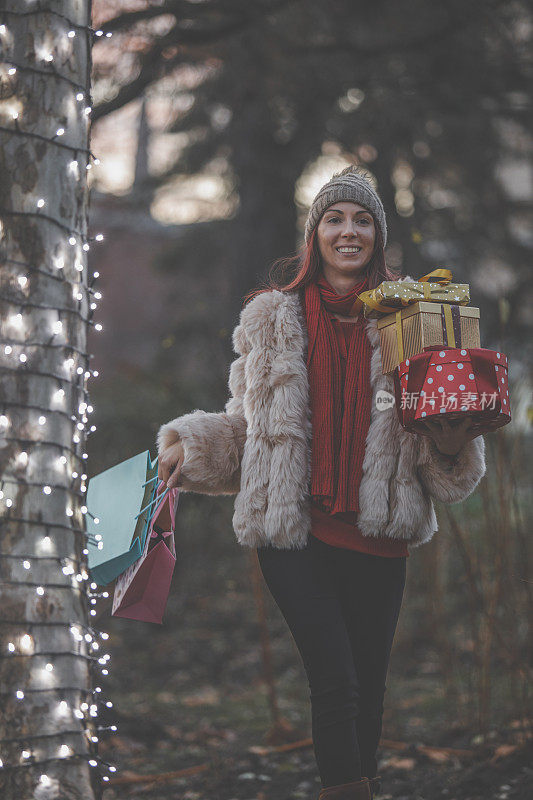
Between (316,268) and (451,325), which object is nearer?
(451,325)

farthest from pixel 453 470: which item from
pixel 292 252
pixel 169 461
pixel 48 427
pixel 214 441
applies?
pixel 292 252

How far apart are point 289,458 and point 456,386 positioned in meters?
0.53

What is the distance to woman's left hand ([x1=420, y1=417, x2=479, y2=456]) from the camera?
7.61ft

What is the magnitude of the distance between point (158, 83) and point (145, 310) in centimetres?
1284

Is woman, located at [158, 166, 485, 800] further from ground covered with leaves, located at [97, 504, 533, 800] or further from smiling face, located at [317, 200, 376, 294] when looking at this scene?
ground covered with leaves, located at [97, 504, 533, 800]

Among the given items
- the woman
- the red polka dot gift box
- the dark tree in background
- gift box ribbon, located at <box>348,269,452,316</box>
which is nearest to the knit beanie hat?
the woman

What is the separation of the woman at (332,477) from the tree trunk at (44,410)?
374 mm

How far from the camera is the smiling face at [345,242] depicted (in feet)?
8.85

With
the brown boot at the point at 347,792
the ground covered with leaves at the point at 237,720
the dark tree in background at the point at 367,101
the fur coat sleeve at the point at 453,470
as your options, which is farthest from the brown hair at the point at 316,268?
the dark tree in background at the point at 367,101

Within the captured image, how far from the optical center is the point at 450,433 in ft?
7.72

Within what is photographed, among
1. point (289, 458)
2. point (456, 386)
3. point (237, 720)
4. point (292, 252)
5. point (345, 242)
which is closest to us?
point (456, 386)

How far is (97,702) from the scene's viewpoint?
8.50ft

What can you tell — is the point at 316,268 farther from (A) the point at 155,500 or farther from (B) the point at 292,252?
(B) the point at 292,252

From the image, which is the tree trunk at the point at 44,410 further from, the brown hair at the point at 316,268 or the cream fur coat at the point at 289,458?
the brown hair at the point at 316,268
